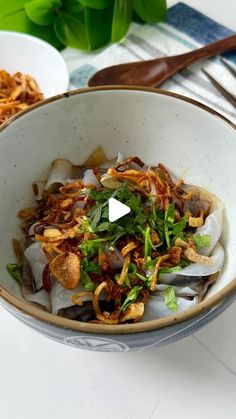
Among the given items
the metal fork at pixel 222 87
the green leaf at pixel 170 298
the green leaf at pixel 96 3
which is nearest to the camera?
the green leaf at pixel 170 298

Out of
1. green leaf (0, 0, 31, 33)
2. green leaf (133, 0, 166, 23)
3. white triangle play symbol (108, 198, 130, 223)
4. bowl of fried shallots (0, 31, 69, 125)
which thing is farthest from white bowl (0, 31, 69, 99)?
white triangle play symbol (108, 198, 130, 223)

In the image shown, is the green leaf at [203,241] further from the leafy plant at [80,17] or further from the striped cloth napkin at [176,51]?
the leafy plant at [80,17]

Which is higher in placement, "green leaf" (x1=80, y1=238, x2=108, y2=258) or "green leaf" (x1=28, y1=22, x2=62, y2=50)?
"green leaf" (x1=80, y1=238, x2=108, y2=258)

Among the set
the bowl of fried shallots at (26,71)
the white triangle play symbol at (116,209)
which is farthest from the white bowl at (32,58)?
the white triangle play symbol at (116,209)

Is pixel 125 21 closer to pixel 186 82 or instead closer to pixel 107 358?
pixel 186 82

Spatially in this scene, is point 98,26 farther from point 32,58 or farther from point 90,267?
point 90,267

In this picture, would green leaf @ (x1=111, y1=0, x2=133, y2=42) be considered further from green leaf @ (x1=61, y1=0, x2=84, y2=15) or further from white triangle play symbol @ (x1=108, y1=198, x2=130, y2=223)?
white triangle play symbol @ (x1=108, y1=198, x2=130, y2=223)

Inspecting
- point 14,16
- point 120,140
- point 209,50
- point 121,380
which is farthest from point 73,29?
point 121,380
